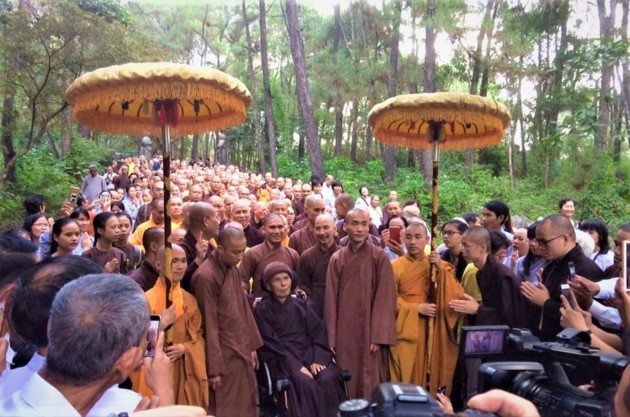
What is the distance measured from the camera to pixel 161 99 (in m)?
Answer: 3.93

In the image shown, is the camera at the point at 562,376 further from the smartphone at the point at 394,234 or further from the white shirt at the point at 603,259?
the smartphone at the point at 394,234

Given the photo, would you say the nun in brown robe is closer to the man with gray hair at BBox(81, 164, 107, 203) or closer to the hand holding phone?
the hand holding phone

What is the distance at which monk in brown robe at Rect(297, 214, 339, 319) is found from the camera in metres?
5.27

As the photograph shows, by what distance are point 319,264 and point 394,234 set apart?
1188 millimetres

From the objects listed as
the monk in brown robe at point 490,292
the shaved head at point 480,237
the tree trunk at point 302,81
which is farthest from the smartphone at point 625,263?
the tree trunk at point 302,81

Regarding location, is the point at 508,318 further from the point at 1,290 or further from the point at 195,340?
the point at 1,290

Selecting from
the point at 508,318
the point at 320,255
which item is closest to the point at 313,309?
the point at 320,255

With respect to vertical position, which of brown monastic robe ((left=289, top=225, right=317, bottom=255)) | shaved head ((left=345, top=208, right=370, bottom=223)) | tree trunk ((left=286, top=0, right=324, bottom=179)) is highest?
tree trunk ((left=286, top=0, right=324, bottom=179))

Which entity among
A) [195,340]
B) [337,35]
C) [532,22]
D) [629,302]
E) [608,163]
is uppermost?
[337,35]

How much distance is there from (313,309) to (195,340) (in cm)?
119

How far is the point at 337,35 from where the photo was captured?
30359 millimetres

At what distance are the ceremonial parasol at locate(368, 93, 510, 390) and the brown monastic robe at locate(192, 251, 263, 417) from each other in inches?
67.3

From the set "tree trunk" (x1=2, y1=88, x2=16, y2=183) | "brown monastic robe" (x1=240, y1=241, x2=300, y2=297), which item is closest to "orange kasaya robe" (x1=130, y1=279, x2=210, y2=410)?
"brown monastic robe" (x1=240, y1=241, x2=300, y2=297)

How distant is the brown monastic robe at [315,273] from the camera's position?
5273 millimetres
